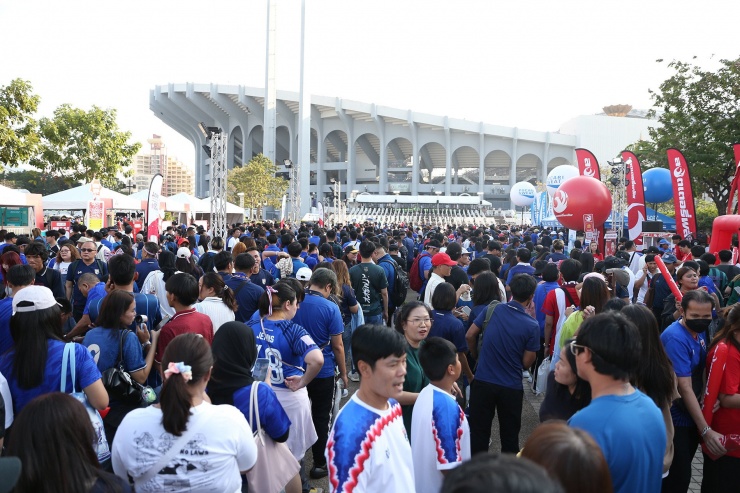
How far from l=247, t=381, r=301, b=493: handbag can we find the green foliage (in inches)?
1720

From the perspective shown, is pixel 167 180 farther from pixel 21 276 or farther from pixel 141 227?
pixel 21 276

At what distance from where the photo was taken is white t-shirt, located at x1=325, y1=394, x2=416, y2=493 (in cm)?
209

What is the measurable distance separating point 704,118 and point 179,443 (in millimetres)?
24703

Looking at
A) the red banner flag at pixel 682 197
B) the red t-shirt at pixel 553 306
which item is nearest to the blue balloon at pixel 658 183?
the red banner flag at pixel 682 197

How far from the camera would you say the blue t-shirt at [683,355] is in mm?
3305

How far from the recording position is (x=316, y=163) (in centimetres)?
7706

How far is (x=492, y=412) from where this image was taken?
13.5 feet

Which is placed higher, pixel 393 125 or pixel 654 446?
pixel 393 125

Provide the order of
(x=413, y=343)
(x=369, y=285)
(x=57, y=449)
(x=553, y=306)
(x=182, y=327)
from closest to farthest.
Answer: (x=57, y=449) < (x=413, y=343) < (x=182, y=327) < (x=553, y=306) < (x=369, y=285)

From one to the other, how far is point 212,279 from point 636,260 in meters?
7.02

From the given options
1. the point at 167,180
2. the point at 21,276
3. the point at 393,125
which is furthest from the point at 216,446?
the point at 167,180

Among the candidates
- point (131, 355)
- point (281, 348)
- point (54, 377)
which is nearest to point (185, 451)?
point (54, 377)

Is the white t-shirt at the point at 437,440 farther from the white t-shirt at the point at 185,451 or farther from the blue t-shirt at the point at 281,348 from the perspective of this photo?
the blue t-shirt at the point at 281,348

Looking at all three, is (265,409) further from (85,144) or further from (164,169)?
(164,169)
